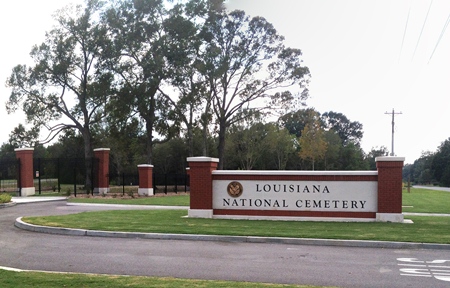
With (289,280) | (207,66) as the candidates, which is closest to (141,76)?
(207,66)

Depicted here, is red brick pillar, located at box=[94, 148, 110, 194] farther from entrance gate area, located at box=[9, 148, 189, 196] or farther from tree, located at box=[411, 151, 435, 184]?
tree, located at box=[411, 151, 435, 184]

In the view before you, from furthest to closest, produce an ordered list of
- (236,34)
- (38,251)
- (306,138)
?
(306,138) < (236,34) < (38,251)

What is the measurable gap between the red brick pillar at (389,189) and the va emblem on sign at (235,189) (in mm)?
4732

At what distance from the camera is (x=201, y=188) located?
17.4m

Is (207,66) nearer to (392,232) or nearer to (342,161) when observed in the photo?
(392,232)

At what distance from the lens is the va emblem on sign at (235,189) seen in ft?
56.6

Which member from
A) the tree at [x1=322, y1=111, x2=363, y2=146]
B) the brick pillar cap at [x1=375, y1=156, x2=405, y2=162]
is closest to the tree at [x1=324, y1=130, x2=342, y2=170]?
the tree at [x1=322, y1=111, x2=363, y2=146]

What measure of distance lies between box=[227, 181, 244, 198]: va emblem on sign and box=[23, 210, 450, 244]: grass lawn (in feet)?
3.99

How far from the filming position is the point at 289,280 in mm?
8047

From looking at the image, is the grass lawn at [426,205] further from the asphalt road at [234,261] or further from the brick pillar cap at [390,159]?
the asphalt road at [234,261]

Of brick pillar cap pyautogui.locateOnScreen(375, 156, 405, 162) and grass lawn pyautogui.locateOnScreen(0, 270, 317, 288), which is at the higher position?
brick pillar cap pyautogui.locateOnScreen(375, 156, 405, 162)

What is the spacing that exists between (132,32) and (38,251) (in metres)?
31.6

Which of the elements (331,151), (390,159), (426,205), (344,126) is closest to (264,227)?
(390,159)

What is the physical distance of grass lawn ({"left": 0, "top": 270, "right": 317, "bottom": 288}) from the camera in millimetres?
7159
